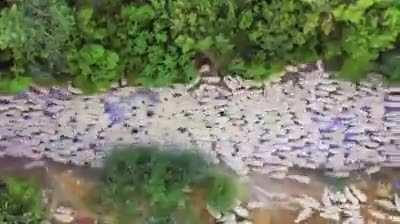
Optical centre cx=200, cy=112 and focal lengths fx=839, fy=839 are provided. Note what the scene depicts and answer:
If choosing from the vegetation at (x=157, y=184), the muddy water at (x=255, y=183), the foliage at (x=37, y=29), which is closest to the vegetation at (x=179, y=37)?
the foliage at (x=37, y=29)

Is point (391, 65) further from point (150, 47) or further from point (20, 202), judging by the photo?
point (20, 202)

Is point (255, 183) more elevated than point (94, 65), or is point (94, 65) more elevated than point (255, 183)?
point (94, 65)

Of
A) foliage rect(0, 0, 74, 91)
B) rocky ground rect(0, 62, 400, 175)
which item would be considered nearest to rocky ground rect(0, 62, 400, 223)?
rocky ground rect(0, 62, 400, 175)

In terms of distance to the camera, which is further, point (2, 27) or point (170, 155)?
point (170, 155)

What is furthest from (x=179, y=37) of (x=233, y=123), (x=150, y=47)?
(x=233, y=123)

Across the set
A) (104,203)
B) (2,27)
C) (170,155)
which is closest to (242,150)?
(170,155)

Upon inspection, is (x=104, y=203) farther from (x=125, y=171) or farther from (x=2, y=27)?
(x=2, y=27)
